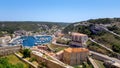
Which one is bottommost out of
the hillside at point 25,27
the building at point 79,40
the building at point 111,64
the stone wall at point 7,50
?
the hillside at point 25,27

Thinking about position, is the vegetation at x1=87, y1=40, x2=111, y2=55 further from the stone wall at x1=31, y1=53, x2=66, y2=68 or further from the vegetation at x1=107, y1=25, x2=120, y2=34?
the stone wall at x1=31, y1=53, x2=66, y2=68

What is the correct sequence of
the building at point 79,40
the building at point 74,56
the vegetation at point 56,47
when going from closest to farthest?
the building at point 74,56
the vegetation at point 56,47
the building at point 79,40

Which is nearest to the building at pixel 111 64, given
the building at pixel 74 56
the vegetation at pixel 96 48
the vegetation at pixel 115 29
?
the building at pixel 74 56

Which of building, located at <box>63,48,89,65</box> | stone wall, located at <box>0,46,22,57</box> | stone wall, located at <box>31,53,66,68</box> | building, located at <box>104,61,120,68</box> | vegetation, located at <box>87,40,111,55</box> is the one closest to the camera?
stone wall, located at <box>31,53,66,68</box>

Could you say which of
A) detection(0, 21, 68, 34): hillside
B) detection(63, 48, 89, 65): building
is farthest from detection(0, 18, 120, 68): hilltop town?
detection(0, 21, 68, 34): hillside

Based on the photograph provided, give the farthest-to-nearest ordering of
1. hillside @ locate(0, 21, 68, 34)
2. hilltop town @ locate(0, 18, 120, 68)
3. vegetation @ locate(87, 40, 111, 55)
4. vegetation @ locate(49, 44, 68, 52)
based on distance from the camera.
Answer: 1. hillside @ locate(0, 21, 68, 34)
2. vegetation @ locate(49, 44, 68, 52)
3. vegetation @ locate(87, 40, 111, 55)
4. hilltop town @ locate(0, 18, 120, 68)

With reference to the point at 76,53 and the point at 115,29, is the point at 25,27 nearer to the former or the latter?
the point at 115,29

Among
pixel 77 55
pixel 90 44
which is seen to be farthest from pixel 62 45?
pixel 77 55

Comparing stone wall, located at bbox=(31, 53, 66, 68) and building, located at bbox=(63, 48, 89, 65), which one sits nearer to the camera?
stone wall, located at bbox=(31, 53, 66, 68)

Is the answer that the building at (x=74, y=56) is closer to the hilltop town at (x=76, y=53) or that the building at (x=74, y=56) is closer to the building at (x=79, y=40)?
the hilltop town at (x=76, y=53)

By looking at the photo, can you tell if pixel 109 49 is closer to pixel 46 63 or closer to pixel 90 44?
pixel 90 44

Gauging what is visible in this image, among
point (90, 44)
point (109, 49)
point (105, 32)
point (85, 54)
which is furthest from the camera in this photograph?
point (105, 32)
